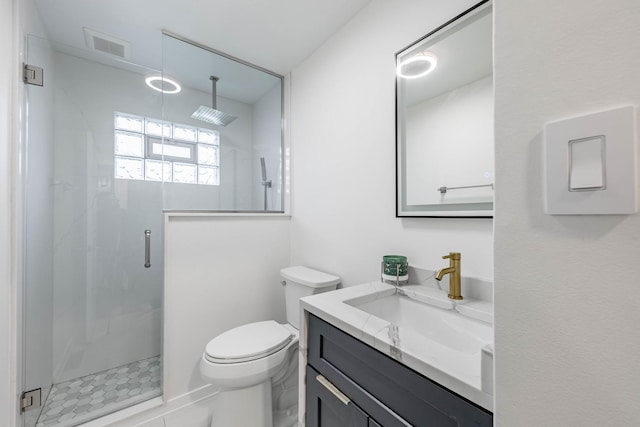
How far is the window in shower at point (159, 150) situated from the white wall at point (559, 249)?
1.91m

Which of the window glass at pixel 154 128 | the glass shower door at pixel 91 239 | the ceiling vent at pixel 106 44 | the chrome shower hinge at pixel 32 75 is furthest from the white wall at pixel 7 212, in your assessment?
the window glass at pixel 154 128

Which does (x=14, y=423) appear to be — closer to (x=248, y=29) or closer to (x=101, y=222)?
(x=101, y=222)

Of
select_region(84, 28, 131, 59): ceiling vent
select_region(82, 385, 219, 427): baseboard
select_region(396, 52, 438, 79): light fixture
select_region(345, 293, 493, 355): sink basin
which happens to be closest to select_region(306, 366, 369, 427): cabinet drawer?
select_region(345, 293, 493, 355): sink basin

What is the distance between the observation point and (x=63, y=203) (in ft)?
5.45

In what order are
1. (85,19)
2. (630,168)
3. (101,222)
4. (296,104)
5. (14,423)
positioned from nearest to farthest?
(630,168), (14,423), (85,19), (101,222), (296,104)

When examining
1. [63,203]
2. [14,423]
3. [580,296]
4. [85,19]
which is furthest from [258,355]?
[85,19]

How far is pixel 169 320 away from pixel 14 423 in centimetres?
73

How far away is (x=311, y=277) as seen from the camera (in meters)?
1.61

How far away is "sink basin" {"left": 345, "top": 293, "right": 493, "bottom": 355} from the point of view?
0.85 metres

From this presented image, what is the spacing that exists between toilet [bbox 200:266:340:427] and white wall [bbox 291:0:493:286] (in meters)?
0.34

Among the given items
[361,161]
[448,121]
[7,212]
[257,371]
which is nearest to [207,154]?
[7,212]

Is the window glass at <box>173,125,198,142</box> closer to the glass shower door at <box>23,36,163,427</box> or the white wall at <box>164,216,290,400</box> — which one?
the glass shower door at <box>23,36,163,427</box>

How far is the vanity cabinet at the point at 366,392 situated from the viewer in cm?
57

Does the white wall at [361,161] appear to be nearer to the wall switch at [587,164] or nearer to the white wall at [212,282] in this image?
the white wall at [212,282]
